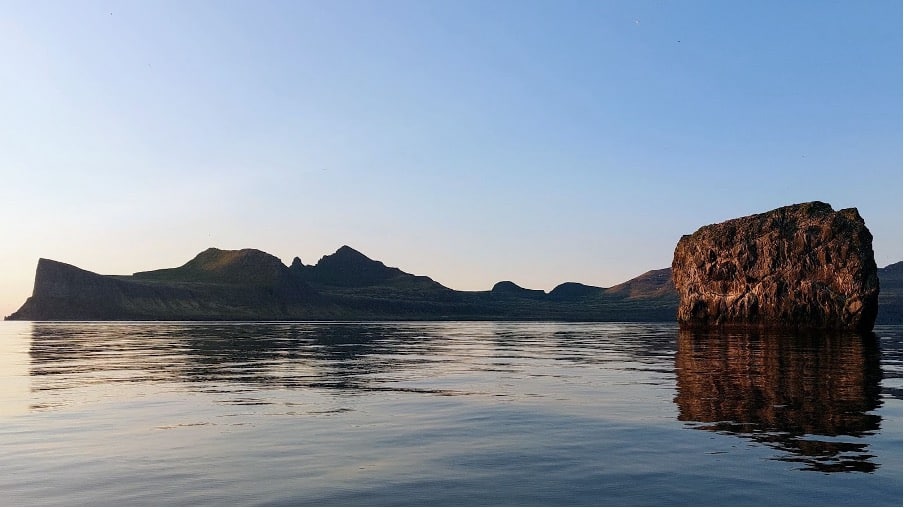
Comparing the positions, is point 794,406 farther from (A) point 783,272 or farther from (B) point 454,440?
(A) point 783,272

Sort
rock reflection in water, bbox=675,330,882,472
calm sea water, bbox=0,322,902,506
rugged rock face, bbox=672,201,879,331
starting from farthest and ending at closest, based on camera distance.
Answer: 1. rugged rock face, bbox=672,201,879,331
2. rock reflection in water, bbox=675,330,882,472
3. calm sea water, bbox=0,322,902,506

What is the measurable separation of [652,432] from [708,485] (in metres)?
5.54

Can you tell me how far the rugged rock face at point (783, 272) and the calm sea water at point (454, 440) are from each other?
109m

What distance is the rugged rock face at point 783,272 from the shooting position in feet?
425

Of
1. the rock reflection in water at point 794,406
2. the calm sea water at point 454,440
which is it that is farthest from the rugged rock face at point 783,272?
the calm sea water at point 454,440

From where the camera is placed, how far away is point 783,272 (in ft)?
475

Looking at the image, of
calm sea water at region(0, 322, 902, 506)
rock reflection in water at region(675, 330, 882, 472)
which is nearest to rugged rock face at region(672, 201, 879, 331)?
rock reflection in water at region(675, 330, 882, 472)

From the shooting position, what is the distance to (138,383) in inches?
1209

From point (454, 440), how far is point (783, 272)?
144 meters

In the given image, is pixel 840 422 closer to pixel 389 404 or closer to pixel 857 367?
pixel 389 404

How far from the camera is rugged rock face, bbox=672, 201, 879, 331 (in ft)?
425

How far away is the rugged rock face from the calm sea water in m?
109

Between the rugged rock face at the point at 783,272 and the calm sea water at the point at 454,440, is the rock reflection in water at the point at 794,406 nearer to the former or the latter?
the calm sea water at the point at 454,440

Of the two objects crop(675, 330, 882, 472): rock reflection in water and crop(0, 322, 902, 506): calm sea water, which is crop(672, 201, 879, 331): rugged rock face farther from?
crop(0, 322, 902, 506): calm sea water
